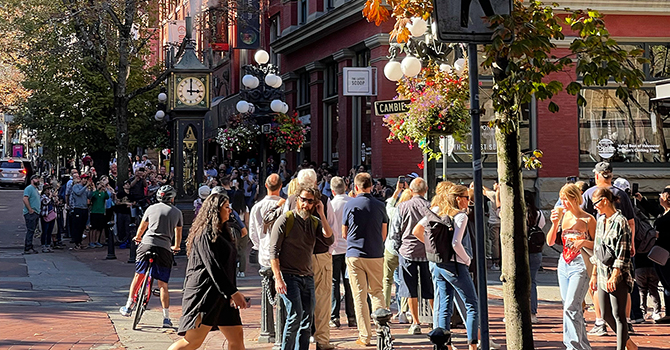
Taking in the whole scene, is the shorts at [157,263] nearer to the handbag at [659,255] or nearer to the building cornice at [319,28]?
the handbag at [659,255]

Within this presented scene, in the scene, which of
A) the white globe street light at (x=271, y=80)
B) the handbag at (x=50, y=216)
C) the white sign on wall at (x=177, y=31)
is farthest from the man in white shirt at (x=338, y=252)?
the white sign on wall at (x=177, y=31)

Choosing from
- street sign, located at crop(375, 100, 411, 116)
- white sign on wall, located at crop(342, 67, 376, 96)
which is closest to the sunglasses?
street sign, located at crop(375, 100, 411, 116)

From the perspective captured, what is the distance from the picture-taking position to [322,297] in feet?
31.3

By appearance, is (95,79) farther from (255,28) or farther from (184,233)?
(184,233)

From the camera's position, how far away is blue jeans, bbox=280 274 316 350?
333 inches

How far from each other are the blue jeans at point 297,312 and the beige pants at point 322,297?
2.95 feet

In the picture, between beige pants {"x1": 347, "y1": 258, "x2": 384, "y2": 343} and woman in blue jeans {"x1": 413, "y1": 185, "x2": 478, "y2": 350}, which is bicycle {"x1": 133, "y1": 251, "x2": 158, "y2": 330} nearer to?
beige pants {"x1": 347, "y1": 258, "x2": 384, "y2": 343}

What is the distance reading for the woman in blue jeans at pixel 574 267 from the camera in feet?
29.3

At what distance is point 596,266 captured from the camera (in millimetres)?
8984

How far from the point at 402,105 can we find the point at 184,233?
983 cm

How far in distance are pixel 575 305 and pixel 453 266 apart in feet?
4.17

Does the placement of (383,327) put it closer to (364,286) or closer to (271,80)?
(364,286)

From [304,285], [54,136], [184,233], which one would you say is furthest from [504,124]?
[54,136]

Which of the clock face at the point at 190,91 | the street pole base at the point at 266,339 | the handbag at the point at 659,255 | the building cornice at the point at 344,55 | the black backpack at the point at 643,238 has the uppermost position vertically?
the building cornice at the point at 344,55
